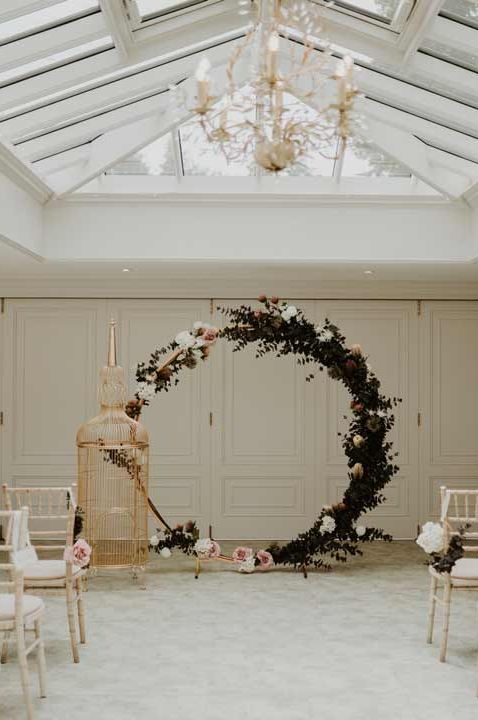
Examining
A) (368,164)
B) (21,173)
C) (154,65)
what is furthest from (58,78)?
(368,164)

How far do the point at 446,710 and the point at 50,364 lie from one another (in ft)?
20.2

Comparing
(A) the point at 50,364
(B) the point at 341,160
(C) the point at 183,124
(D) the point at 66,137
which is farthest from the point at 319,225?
(A) the point at 50,364

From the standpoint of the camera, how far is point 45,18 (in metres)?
4.70

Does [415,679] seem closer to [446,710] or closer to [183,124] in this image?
[446,710]

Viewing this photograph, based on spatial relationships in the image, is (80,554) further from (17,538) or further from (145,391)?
(145,391)

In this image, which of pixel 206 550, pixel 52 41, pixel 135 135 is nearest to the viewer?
pixel 52 41

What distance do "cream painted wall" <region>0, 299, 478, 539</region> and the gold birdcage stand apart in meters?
0.60

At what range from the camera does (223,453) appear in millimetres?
9461

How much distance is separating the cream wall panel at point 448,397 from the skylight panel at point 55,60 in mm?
5371

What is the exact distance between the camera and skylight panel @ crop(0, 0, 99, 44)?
461 cm

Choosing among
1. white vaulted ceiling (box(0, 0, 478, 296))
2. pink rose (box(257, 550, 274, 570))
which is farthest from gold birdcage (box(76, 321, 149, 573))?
white vaulted ceiling (box(0, 0, 478, 296))

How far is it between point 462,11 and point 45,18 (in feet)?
7.38

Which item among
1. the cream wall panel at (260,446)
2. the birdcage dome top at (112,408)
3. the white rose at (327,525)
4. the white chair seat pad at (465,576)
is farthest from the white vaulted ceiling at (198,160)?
the white chair seat pad at (465,576)

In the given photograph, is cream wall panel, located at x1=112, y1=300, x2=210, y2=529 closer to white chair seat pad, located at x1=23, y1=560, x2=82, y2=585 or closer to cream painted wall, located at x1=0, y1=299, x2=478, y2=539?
cream painted wall, located at x1=0, y1=299, x2=478, y2=539
